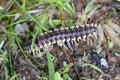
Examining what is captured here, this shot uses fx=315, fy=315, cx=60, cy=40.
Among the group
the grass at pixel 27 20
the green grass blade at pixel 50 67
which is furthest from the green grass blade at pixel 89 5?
the green grass blade at pixel 50 67

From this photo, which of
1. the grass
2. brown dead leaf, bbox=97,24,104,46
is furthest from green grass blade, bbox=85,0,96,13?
brown dead leaf, bbox=97,24,104,46

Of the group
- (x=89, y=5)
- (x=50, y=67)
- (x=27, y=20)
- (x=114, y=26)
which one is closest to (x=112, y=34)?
(x=114, y=26)

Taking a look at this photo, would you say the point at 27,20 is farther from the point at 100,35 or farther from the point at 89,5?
the point at 100,35

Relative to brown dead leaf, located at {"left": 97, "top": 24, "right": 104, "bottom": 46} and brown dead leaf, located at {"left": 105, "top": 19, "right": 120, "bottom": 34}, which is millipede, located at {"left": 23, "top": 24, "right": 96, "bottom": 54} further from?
brown dead leaf, located at {"left": 105, "top": 19, "right": 120, "bottom": 34}

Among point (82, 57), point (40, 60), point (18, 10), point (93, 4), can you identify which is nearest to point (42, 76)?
point (40, 60)

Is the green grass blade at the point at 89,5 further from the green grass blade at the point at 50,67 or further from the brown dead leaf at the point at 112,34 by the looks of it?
the green grass blade at the point at 50,67

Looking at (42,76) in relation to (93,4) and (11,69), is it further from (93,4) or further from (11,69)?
(93,4)

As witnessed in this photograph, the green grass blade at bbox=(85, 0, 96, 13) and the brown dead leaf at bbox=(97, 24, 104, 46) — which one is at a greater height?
the green grass blade at bbox=(85, 0, 96, 13)

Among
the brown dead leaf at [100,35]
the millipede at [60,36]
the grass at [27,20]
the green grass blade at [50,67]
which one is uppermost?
the grass at [27,20]
